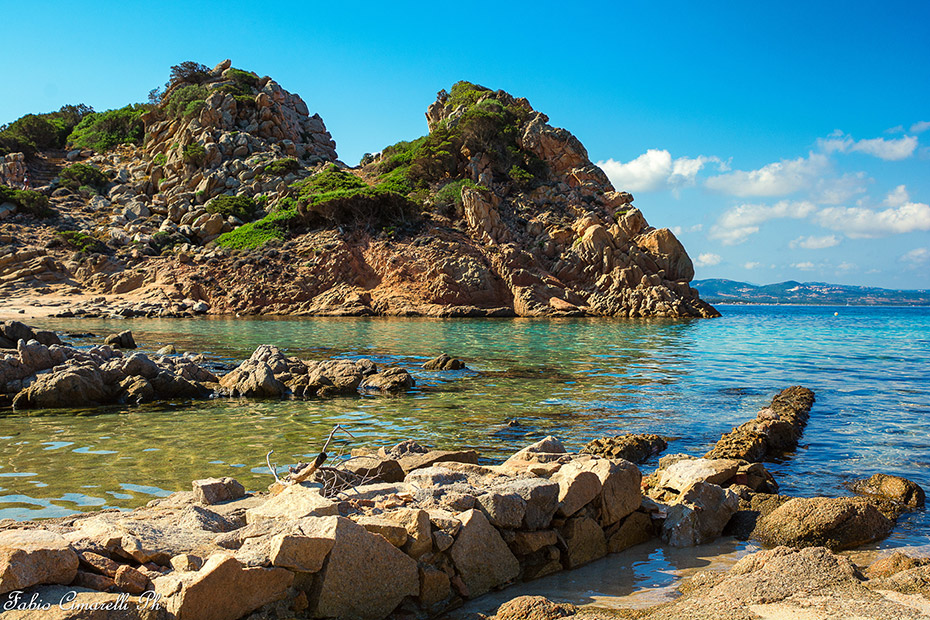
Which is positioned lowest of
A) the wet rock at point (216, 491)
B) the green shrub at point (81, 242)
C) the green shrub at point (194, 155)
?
the wet rock at point (216, 491)

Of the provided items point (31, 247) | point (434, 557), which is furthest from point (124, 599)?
point (31, 247)

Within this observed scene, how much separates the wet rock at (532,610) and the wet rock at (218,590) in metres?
1.64

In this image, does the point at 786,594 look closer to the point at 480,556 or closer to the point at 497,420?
the point at 480,556

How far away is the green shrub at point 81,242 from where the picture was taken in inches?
2035

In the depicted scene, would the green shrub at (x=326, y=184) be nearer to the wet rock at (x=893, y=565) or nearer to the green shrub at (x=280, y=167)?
the green shrub at (x=280, y=167)

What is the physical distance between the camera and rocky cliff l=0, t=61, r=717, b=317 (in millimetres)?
50094

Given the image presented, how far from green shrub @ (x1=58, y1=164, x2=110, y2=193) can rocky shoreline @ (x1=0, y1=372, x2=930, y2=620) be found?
71.1 m

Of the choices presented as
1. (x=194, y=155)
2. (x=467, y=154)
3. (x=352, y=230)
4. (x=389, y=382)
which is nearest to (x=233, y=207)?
(x=194, y=155)

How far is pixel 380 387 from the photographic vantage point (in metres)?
15.8

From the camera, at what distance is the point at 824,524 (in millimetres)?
6508

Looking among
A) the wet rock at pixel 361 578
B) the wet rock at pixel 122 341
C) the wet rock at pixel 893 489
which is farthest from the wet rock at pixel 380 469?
the wet rock at pixel 122 341

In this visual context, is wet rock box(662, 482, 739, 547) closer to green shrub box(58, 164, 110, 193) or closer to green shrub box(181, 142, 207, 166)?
green shrub box(181, 142, 207, 166)

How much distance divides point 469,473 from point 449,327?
105ft

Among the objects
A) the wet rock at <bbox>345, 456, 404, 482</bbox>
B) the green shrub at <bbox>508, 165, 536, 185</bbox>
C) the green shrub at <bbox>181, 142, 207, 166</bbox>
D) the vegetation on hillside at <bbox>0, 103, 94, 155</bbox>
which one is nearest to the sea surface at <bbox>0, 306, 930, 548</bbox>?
the wet rock at <bbox>345, 456, 404, 482</bbox>
